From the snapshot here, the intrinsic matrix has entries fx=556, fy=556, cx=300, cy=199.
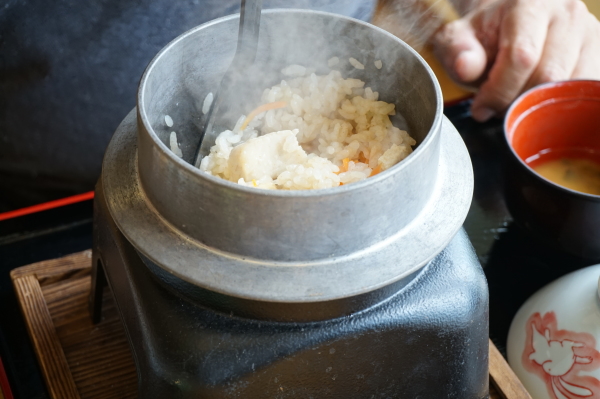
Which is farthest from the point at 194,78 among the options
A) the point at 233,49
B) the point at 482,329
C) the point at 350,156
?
the point at 482,329

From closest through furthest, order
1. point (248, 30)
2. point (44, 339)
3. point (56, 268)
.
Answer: point (248, 30) → point (44, 339) → point (56, 268)

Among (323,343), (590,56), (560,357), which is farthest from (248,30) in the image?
(590,56)

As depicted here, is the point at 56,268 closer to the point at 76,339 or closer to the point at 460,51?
the point at 76,339

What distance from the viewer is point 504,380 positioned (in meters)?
1.35

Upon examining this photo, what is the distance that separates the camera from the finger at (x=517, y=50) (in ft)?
5.89

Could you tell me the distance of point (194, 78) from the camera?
4.07 ft

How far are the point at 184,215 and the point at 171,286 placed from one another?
18 cm

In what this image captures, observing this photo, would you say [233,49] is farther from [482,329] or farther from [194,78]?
[482,329]

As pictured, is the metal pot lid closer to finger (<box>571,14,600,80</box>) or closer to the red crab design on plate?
the red crab design on plate

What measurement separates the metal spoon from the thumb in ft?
3.02

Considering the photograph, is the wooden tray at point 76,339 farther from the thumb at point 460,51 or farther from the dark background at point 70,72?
the thumb at point 460,51

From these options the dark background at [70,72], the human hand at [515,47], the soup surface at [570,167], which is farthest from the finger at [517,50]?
the dark background at [70,72]

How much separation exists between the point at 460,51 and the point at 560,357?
104cm

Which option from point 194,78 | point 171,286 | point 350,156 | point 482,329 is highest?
point 194,78
